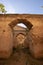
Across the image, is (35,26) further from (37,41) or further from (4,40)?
(4,40)

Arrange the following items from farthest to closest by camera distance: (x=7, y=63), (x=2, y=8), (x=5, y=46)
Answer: (x=2, y=8) < (x=5, y=46) < (x=7, y=63)

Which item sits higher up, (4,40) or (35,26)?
(35,26)

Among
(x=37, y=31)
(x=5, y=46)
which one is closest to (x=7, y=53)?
(x=5, y=46)

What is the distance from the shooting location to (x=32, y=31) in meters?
7.95

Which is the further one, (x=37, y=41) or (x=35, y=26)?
(x=35, y=26)

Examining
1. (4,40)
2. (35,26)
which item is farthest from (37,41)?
(4,40)

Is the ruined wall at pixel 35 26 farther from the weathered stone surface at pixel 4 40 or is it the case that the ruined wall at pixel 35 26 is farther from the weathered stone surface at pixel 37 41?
the weathered stone surface at pixel 4 40

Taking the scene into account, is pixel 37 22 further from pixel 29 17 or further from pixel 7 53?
pixel 7 53

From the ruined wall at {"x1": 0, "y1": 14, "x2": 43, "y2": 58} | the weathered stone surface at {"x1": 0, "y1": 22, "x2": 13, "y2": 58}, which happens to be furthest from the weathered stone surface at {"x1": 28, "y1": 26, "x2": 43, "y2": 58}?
the weathered stone surface at {"x1": 0, "y1": 22, "x2": 13, "y2": 58}

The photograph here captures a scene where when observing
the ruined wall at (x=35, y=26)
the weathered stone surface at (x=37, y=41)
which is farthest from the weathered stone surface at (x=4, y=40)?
the weathered stone surface at (x=37, y=41)

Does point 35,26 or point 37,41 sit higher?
point 35,26

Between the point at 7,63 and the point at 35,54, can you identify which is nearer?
the point at 7,63

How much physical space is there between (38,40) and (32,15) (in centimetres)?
153

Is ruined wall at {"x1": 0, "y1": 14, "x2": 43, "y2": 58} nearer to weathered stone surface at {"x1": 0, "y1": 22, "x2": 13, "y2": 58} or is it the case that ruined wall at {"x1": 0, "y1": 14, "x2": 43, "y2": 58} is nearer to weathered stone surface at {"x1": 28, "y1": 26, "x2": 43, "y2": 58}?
weathered stone surface at {"x1": 28, "y1": 26, "x2": 43, "y2": 58}
